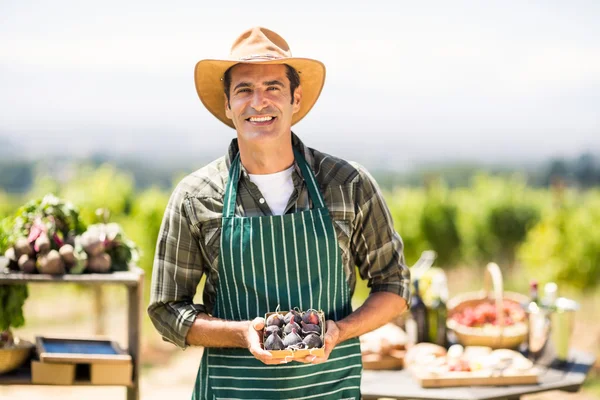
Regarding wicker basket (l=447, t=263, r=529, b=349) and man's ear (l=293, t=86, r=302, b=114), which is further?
wicker basket (l=447, t=263, r=529, b=349)

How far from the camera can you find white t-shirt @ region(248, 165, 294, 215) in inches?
78.1

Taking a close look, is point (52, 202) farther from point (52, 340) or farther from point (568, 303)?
point (568, 303)

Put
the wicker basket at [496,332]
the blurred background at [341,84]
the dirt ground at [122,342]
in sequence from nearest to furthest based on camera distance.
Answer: the wicker basket at [496,332]
the dirt ground at [122,342]
the blurred background at [341,84]

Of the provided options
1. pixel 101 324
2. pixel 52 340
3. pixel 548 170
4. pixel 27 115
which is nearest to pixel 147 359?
pixel 101 324

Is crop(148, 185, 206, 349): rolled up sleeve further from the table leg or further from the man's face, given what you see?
the table leg

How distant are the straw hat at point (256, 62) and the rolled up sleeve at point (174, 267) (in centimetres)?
36

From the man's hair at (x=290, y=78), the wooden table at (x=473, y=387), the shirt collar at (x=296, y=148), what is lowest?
the wooden table at (x=473, y=387)

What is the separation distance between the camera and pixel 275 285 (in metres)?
1.92

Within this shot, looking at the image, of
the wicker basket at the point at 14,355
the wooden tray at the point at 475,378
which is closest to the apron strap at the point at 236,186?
the wooden tray at the point at 475,378

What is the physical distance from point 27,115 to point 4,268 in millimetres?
25248

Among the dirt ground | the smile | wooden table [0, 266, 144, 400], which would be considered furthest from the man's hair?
the dirt ground

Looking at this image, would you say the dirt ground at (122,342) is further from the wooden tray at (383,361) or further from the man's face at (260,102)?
the man's face at (260,102)

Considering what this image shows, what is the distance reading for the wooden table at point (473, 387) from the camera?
293cm

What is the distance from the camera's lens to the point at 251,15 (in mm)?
28000
